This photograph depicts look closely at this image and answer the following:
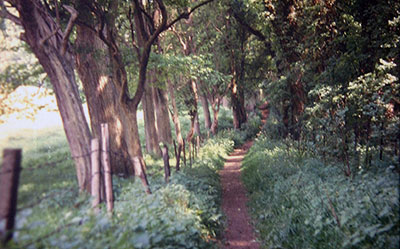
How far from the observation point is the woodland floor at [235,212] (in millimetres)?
7416

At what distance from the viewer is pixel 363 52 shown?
10.6 metres

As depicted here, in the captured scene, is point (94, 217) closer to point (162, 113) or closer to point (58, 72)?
point (58, 72)

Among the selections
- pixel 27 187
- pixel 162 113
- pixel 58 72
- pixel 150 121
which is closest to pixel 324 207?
pixel 27 187

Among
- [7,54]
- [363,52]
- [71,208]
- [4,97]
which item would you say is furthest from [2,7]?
[363,52]

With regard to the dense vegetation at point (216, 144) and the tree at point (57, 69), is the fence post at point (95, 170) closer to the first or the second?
the dense vegetation at point (216, 144)

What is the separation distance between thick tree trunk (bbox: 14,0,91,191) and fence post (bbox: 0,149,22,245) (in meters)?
4.30

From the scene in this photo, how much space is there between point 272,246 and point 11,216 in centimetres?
484

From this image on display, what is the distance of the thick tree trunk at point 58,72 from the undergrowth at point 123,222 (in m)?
1.30

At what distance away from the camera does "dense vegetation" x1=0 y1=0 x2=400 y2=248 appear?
15.1ft

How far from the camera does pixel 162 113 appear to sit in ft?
→ 60.6

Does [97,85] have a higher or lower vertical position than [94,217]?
higher

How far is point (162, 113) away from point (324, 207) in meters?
13.3

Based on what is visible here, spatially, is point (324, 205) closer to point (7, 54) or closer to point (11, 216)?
point (11, 216)

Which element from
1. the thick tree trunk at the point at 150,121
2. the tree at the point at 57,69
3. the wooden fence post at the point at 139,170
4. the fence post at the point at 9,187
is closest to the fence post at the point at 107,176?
the wooden fence post at the point at 139,170
